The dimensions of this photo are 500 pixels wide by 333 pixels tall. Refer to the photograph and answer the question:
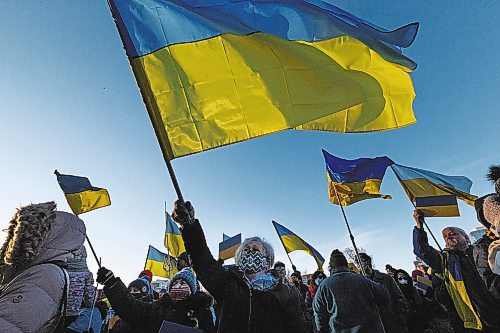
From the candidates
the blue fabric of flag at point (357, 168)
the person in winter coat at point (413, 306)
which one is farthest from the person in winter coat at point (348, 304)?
the blue fabric of flag at point (357, 168)

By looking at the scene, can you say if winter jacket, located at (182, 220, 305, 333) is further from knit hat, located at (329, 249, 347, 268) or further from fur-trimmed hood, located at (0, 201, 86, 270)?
knit hat, located at (329, 249, 347, 268)

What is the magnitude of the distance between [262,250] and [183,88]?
1629 mm

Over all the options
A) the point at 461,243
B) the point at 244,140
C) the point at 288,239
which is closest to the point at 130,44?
the point at 244,140

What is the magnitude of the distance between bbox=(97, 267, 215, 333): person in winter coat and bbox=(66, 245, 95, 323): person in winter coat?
1.35 m

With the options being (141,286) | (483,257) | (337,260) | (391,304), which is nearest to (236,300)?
(337,260)

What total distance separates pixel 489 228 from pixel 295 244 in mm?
7485

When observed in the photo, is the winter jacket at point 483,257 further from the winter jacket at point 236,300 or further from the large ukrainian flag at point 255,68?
the winter jacket at point 236,300

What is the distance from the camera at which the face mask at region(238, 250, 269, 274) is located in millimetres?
3402

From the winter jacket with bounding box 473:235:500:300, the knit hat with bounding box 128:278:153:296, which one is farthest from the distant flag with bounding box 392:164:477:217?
the knit hat with bounding box 128:278:153:296

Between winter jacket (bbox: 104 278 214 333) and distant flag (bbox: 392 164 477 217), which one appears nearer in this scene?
winter jacket (bbox: 104 278 214 333)

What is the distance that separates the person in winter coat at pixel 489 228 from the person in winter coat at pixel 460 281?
18 centimetres

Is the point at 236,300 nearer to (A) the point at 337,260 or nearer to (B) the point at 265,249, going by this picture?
(B) the point at 265,249

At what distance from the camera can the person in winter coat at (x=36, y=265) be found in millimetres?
1913

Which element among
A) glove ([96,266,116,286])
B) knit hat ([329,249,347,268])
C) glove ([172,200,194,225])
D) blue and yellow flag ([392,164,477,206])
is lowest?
glove ([96,266,116,286])
